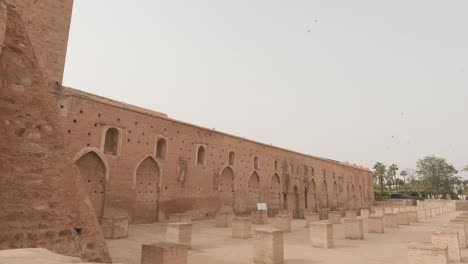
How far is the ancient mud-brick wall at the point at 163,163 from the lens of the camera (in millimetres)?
14578

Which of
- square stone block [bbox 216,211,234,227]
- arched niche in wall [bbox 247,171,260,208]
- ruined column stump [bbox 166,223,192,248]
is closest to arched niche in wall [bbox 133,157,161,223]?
square stone block [bbox 216,211,234,227]

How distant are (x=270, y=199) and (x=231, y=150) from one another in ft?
22.6

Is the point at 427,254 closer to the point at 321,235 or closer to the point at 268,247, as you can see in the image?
the point at 268,247

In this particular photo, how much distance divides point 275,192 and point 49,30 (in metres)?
21.7

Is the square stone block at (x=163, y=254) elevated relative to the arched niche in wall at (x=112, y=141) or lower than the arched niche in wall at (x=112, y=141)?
lower

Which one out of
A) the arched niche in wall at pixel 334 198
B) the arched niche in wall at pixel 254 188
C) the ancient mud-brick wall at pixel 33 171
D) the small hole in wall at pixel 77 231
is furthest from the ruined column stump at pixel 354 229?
the arched niche in wall at pixel 334 198

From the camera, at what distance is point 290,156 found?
3136cm

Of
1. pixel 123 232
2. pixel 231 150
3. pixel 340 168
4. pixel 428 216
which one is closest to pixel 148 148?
pixel 123 232

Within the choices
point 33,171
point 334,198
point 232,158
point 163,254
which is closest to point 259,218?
point 232,158

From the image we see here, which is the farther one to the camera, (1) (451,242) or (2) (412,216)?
(2) (412,216)

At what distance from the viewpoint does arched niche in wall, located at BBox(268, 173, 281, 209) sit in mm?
27875

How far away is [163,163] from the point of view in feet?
59.0

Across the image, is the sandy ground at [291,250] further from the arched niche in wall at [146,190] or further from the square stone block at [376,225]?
the arched niche in wall at [146,190]

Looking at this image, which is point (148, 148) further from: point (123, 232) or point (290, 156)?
point (290, 156)
